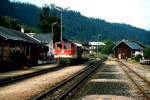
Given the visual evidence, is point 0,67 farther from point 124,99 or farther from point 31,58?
point 124,99

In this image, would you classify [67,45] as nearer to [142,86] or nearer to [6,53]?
[6,53]

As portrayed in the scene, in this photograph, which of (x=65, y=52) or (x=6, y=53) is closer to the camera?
(x=6, y=53)

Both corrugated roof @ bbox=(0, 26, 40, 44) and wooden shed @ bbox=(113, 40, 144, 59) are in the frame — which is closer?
corrugated roof @ bbox=(0, 26, 40, 44)

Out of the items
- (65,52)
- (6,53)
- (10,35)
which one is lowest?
(6,53)

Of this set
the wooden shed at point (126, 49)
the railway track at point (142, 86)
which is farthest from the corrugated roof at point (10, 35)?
the wooden shed at point (126, 49)

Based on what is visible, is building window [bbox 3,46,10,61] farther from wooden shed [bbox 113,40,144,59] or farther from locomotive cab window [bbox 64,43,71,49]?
wooden shed [bbox 113,40,144,59]

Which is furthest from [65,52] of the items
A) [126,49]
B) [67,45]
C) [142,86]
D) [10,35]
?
[126,49]

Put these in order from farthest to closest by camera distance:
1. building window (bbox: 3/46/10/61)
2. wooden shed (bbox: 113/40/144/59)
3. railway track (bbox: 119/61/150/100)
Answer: wooden shed (bbox: 113/40/144/59) < building window (bbox: 3/46/10/61) < railway track (bbox: 119/61/150/100)

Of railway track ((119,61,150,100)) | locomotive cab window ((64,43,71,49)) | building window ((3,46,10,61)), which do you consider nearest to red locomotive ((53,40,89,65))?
locomotive cab window ((64,43,71,49))

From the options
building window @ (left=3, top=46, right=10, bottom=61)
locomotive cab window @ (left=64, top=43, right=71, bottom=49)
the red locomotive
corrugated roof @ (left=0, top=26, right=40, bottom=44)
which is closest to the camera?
building window @ (left=3, top=46, right=10, bottom=61)

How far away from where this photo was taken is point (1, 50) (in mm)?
30375

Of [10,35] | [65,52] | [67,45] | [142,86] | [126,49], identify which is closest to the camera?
[142,86]

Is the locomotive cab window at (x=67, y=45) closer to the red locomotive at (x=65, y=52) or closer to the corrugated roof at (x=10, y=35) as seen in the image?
the red locomotive at (x=65, y=52)

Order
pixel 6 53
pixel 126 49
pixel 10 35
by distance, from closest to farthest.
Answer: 1. pixel 6 53
2. pixel 10 35
3. pixel 126 49
